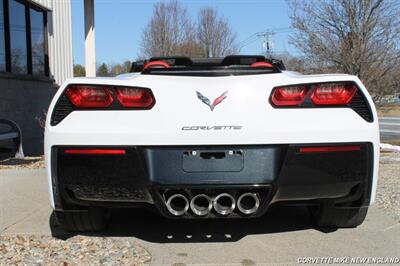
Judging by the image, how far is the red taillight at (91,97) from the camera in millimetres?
3297

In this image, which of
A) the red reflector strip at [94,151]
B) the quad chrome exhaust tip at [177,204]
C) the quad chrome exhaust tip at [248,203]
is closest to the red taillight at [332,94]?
the quad chrome exhaust tip at [248,203]

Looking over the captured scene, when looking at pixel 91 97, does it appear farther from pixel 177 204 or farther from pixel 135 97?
pixel 177 204

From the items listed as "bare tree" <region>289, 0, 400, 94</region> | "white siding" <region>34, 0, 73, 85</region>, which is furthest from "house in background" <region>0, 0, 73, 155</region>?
"bare tree" <region>289, 0, 400, 94</region>

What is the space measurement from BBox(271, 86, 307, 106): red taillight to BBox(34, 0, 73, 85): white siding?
36.4ft

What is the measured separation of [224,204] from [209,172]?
27 cm

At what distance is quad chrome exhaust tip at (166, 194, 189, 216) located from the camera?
3.27 meters

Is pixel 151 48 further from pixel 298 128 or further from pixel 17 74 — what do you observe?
pixel 298 128

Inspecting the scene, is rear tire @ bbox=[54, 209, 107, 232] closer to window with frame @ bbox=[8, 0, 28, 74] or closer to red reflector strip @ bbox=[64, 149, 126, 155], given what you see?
red reflector strip @ bbox=[64, 149, 126, 155]

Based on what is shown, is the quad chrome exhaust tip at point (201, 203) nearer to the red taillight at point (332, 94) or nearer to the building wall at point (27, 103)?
the red taillight at point (332, 94)

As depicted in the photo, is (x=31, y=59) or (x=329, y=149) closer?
(x=329, y=149)

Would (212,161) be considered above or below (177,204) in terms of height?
above

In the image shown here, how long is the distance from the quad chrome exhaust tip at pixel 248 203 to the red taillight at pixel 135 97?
2.73 ft

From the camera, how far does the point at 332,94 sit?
10.9 ft

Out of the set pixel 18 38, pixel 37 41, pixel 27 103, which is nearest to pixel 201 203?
pixel 27 103
